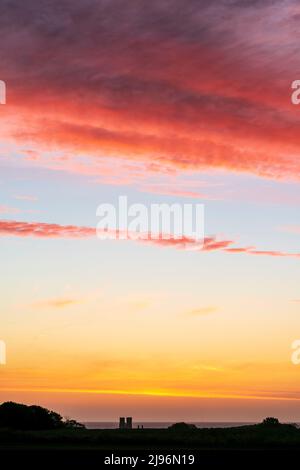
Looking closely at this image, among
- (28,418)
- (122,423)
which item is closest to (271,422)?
(122,423)

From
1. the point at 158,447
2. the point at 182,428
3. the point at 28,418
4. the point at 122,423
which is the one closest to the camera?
the point at 158,447

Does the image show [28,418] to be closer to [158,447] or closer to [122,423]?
[122,423]

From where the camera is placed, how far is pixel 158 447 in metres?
55.2

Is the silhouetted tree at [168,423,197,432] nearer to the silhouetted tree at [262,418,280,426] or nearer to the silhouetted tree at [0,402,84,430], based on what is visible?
the silhouetted tree at [262,418,280,426]

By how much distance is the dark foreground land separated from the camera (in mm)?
43406

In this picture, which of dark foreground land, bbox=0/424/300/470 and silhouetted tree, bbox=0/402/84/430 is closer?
dark foreground land, bbox=0/424/300/470

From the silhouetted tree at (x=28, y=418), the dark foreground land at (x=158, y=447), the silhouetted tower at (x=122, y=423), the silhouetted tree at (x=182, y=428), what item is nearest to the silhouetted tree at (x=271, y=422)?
the dark foreground land at (x=158, y=447)

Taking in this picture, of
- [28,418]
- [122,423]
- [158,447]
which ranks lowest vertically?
[158,447]

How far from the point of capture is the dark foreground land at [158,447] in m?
43.4

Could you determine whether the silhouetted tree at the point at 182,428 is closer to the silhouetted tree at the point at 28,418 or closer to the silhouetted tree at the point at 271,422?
the silhouetted tree at the point at 271,422

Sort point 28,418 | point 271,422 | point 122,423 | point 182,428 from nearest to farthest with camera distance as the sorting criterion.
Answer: point 182,428 < point 271,422 < point 28,418 < point 122,423

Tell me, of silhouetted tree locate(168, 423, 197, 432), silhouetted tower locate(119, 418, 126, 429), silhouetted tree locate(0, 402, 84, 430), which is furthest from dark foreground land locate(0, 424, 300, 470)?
silhouetted tower locate(119, 418, 126, 429)
